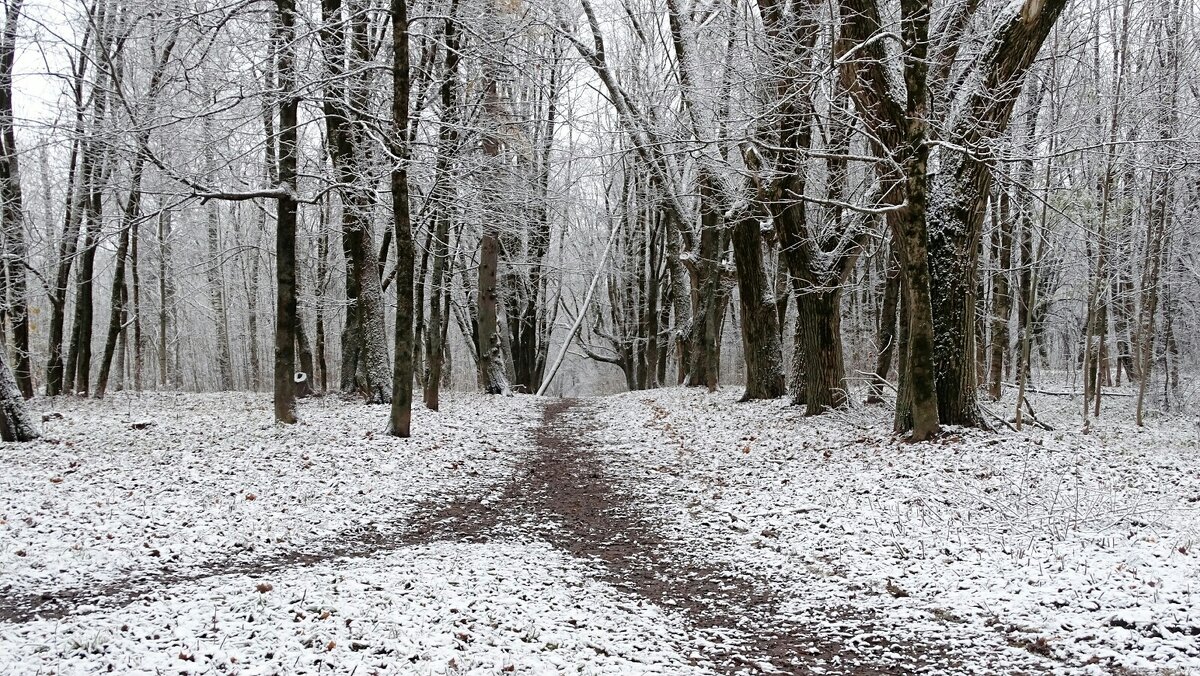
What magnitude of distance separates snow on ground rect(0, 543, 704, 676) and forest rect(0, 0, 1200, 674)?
0.34 ft

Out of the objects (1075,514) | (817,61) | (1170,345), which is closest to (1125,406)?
(1170,345)

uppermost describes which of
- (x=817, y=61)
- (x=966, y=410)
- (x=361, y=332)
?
(x=817, y=61)

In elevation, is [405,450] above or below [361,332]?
below

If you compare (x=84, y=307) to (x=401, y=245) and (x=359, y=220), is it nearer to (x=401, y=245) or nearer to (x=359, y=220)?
(x=359, y=220)

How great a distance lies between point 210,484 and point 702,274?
50.8 feet

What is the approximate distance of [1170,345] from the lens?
20484 millimetres

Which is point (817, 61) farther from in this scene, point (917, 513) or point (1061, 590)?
point (1061, 590)

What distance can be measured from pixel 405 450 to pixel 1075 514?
8574 millimetres

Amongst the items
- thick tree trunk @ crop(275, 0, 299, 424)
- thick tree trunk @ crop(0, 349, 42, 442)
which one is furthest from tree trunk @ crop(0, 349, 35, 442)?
thick tree trunk @ crop(275, 0, 299, 424)

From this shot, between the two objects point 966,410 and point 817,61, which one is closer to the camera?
point 966,410

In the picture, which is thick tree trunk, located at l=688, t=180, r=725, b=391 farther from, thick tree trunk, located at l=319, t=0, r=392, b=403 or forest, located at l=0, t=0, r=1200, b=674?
thick tree trunk, located at l=319, t=0, r=392, b=403

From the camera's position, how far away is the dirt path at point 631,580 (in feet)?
Answer: 14.7

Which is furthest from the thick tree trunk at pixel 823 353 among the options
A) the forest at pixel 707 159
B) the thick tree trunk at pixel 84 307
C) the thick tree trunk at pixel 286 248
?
the thick tree trunk at pixel 84 307

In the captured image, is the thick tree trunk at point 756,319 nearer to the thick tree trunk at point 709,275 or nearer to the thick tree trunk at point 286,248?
the thick tree trunk at point 709,275
